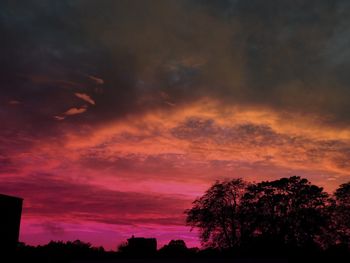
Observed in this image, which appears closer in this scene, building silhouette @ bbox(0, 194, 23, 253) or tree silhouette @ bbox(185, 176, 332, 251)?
building silhouette @ bbox(0, 194, 23, 253)

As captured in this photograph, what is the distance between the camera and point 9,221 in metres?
43.4

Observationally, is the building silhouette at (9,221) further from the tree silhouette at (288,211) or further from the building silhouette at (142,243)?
the tree silhouette at (288,211)

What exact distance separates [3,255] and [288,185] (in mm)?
45021

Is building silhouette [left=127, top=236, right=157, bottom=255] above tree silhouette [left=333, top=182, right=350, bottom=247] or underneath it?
underneath

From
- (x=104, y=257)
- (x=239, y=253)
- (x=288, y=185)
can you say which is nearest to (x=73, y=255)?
Answer: (x=104, y=257)

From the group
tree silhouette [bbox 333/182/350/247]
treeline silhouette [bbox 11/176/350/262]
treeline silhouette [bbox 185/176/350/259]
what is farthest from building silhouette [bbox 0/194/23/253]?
tree silhouette [bbox 333/182/350/247]

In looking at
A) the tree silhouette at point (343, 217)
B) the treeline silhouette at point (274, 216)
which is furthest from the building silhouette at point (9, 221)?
the tree silhouette at point (343, 217)

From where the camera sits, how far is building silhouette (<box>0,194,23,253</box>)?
1683 inches

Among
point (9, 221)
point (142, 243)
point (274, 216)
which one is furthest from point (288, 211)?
point (9, 221)

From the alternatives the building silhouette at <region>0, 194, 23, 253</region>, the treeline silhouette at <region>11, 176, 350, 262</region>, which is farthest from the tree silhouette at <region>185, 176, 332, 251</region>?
the building silhouette at <region>0, 194, 23, 253</region>

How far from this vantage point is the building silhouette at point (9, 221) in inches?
1683

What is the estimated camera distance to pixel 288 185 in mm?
69562

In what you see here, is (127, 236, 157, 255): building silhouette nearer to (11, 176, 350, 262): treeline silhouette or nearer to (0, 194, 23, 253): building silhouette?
(11, 176, 350, 262): treeline silhouette

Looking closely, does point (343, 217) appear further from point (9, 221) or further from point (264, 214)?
point (9, 221)
